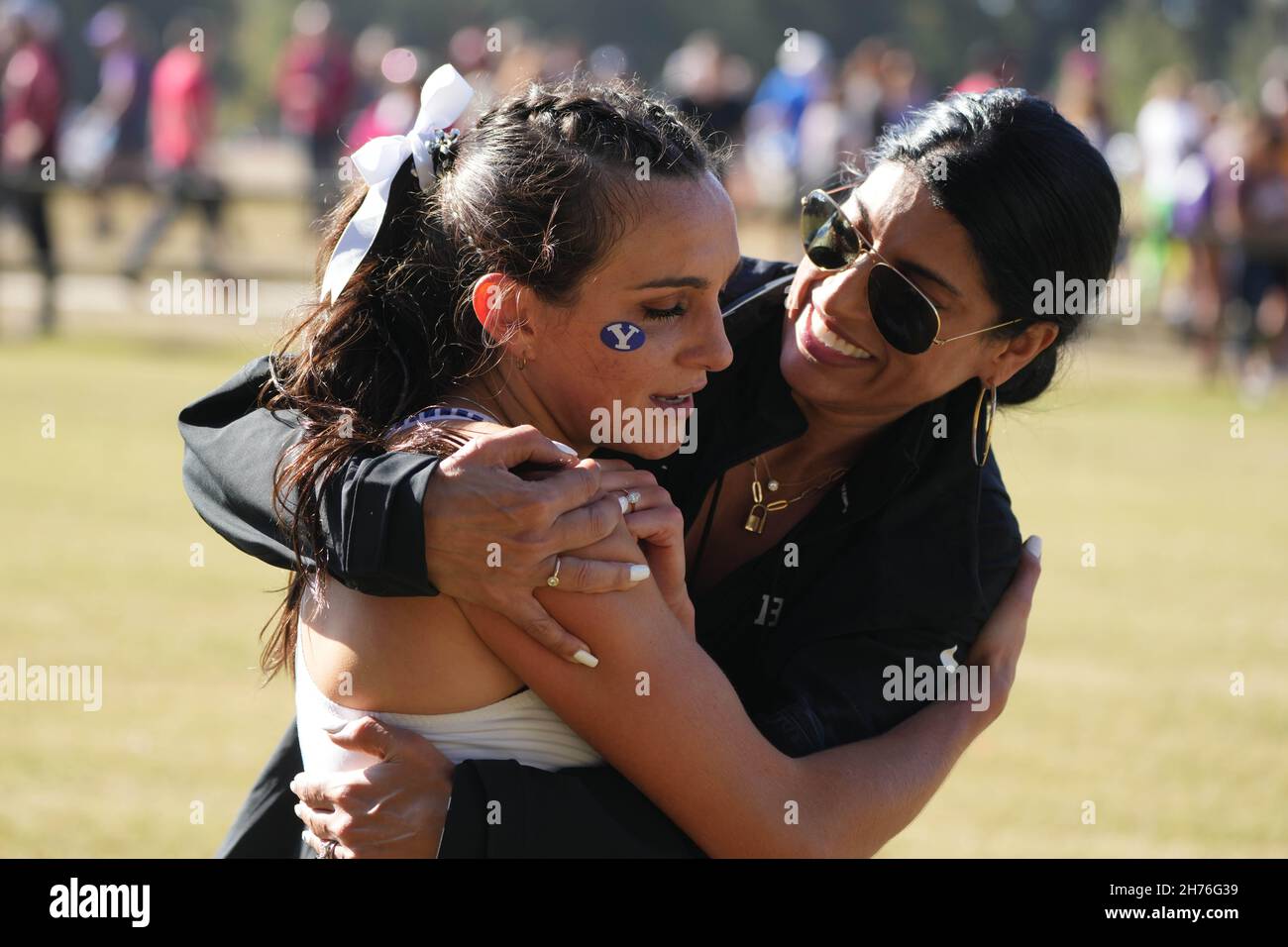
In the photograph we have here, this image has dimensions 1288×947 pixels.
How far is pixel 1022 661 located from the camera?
7.16m

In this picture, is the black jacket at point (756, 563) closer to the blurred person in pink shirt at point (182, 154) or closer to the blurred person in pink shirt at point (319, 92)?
the blurred person in pink shirt at point (182, 154)

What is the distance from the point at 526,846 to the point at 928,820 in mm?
3353

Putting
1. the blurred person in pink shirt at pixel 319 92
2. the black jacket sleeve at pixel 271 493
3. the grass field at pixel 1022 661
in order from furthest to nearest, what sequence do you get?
the blurred person in pink shirt at pixel 319 92 < the grass field at pixel 1022 661 < the black jacket sleeve at pixel 271 493

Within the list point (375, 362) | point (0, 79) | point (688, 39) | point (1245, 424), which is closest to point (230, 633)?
point (375, 362)

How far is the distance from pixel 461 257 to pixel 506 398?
234 millimetres

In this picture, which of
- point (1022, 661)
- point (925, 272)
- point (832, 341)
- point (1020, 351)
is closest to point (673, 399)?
point (832, 341)

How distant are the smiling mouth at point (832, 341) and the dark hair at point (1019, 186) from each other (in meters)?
0.29

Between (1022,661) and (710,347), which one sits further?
(1022,661)

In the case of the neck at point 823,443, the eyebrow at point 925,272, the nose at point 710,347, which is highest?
the eyebrow at point 925,272

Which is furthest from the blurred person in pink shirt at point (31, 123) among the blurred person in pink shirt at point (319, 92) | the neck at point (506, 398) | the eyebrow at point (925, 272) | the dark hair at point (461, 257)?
the neck at point (506, 398)

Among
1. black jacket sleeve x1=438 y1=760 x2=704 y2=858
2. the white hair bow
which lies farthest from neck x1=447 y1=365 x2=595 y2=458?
black jacket sleeve x1=438 y1=760 x2=704 y2=858

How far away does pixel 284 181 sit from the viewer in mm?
33062

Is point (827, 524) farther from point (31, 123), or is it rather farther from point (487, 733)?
point (31, 123)

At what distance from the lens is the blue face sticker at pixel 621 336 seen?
240 cm
